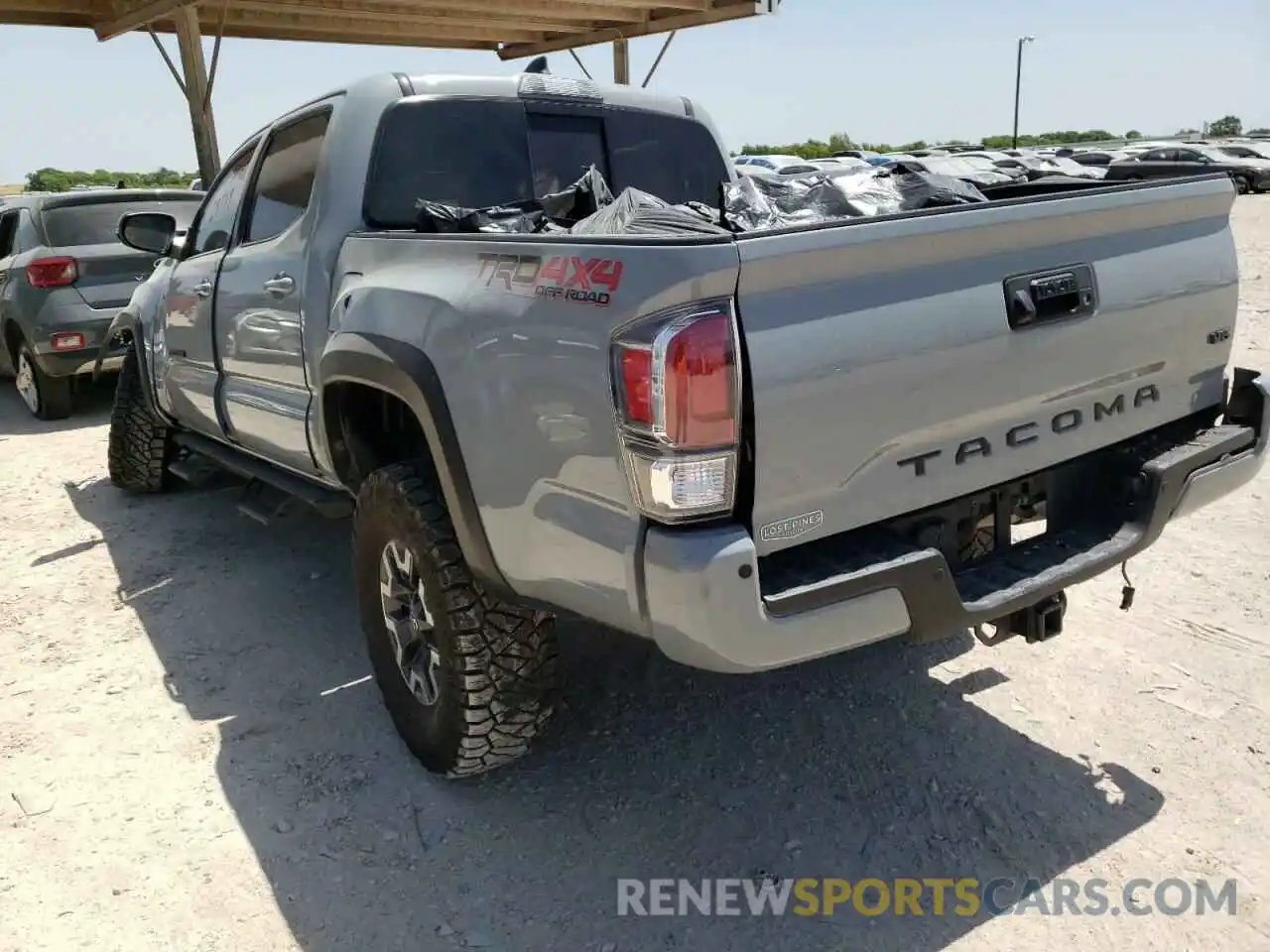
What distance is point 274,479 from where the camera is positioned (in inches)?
161

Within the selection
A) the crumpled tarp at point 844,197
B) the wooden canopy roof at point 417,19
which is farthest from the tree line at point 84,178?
the crumpled tarp at point 844,197

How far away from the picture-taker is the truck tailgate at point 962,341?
6.94 feet

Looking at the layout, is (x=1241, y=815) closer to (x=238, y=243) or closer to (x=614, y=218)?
(x=614, y=218)

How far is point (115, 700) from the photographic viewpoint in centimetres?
361

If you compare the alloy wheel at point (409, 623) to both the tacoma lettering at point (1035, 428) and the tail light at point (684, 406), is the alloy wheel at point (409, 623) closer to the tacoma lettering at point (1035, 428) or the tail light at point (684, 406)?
the tail light at point (684, 406)

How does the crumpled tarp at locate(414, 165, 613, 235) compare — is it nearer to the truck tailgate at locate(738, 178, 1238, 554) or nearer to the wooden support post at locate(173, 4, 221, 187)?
the truck tailgate at locate(738, 178, 1238, 554)

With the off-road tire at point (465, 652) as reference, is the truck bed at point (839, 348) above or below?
above

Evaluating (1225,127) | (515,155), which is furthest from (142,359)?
(1225,127)

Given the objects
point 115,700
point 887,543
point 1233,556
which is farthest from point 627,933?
point 1233,556

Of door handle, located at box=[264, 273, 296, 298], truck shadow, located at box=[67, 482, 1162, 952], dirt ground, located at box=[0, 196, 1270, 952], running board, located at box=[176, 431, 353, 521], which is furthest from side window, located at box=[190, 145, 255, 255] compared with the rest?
truck shadow, located at box=[67, 482, 1162, 952]

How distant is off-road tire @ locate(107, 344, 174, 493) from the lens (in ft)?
18.5

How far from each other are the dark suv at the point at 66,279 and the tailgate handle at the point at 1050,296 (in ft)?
22.9

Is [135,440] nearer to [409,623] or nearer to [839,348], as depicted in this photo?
[409,623]

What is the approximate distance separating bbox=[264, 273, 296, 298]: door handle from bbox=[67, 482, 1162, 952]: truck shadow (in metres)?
1.35
